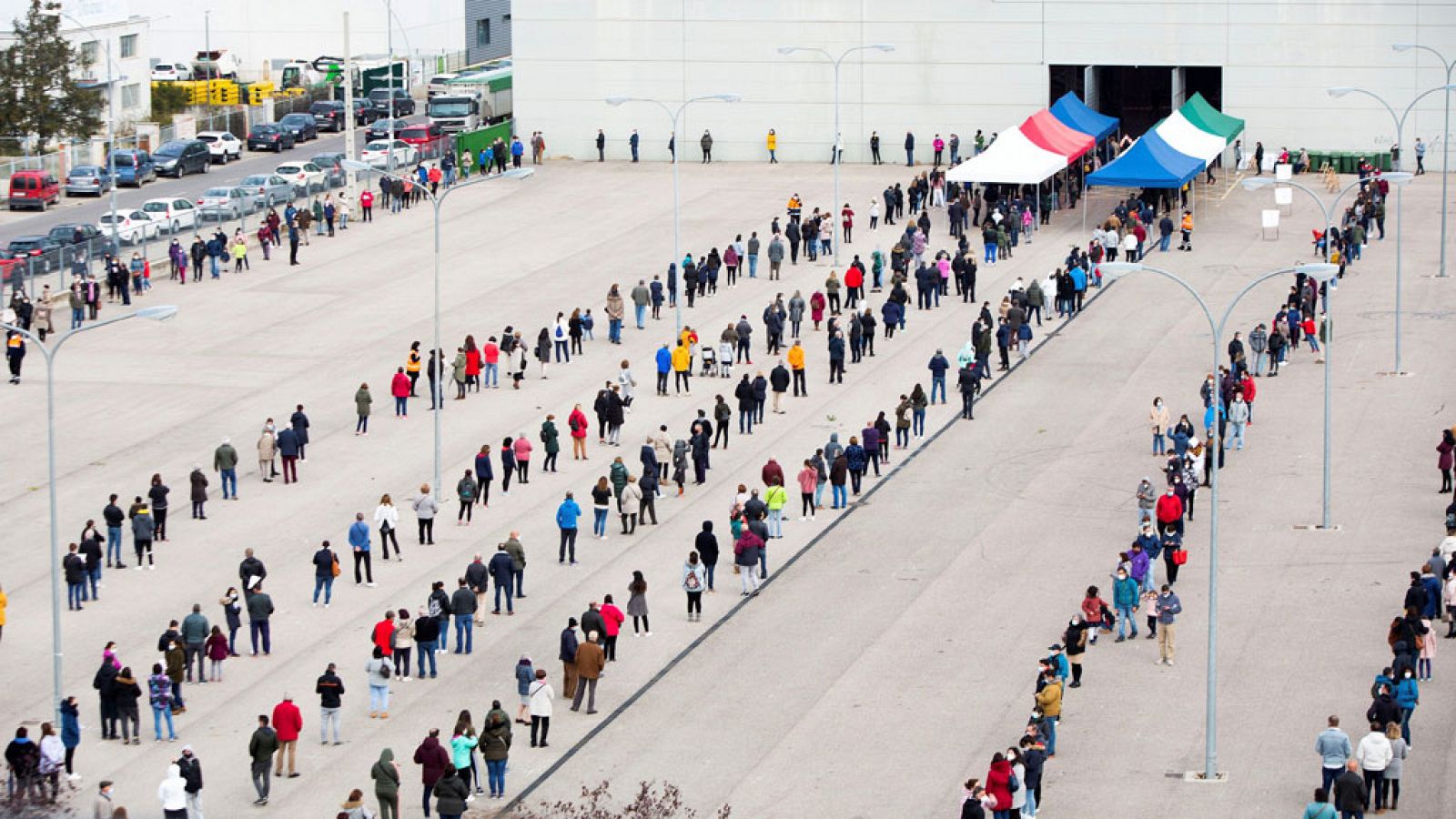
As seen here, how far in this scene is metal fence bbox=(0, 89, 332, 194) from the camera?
75.4m

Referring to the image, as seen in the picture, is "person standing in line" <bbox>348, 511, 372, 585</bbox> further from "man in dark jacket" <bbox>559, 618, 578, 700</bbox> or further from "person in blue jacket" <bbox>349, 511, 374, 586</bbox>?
"man in dark jacket" <bbox>559, 618, 578, 700</bbox>

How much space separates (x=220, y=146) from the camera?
3228 inches

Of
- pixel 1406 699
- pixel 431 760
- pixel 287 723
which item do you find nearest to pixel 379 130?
pixel 287 723

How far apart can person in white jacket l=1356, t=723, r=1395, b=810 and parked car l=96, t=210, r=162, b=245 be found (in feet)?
136

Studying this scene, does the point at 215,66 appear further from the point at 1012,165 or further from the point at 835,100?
the point at 1012,165

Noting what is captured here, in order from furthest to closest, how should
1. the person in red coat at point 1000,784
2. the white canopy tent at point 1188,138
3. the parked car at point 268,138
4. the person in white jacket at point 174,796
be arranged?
the parked car at point 268,138 < the white canopy tent at point 1188,138 < the person in white jacket at point 174,796 < the person in red coat at point 1000,784

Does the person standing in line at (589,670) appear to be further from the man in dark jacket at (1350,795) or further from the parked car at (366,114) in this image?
the parked car at (366,114)

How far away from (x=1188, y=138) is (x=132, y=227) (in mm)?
28599

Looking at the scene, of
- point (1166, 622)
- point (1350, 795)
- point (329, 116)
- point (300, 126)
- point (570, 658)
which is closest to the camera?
point (1350, 795)

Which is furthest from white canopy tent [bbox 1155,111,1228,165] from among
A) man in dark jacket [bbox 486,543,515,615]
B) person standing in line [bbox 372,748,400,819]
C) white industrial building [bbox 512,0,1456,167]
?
person standing in line [bbox 372,748,400,819]

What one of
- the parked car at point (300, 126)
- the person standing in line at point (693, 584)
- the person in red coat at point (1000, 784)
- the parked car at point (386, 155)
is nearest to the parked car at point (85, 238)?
the parked car at point (386, 155)

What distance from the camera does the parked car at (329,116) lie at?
295 feet

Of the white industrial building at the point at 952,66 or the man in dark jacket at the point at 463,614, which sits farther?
the white industrial building at the point at 952,66

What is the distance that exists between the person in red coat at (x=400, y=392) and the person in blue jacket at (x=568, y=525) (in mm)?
8851
